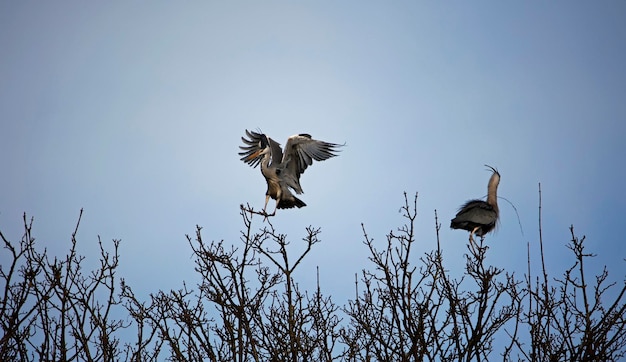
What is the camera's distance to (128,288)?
6176 mm

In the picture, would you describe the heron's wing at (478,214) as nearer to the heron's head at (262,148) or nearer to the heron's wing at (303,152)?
the heron's wing at (303,152)

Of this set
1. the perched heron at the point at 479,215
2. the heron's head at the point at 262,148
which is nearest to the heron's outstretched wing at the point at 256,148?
the heron's head at the point at 262,148

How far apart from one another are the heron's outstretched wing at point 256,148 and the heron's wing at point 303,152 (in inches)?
18.0

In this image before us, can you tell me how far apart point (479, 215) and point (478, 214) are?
0.03m

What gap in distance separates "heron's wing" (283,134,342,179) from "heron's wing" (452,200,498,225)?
3238 mm

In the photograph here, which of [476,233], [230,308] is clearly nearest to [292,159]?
[476,233]

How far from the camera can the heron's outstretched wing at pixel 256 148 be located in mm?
13625

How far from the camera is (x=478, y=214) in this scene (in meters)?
10.7

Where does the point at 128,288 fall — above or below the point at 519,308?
above

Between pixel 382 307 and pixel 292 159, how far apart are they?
24.9ft

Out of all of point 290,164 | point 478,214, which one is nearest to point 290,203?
point 290,164

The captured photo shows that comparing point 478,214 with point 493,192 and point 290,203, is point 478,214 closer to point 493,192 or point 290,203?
point 493,192

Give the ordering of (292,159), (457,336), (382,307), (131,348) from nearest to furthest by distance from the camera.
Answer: (457,336) → (382,307) → (131,348) → (292,159)

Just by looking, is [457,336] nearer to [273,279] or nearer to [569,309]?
[569,309]
